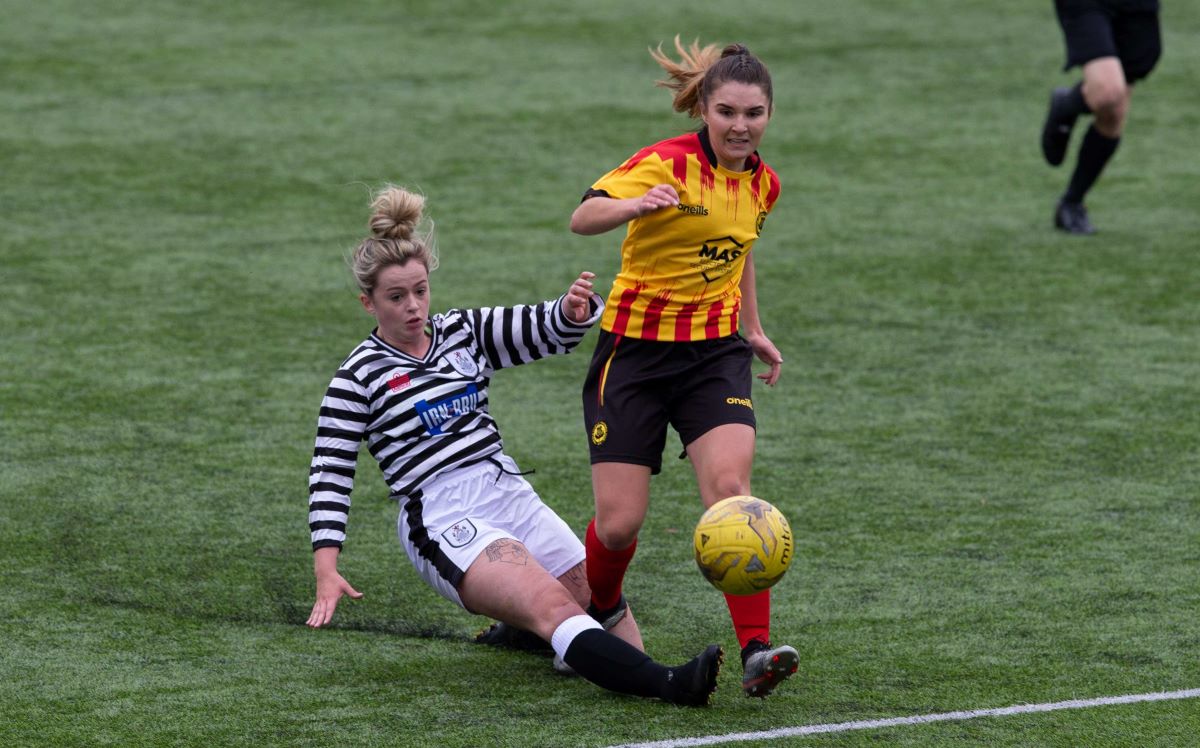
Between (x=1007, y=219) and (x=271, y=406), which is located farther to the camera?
(x=1007, y=219)

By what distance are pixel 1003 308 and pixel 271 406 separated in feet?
12.7

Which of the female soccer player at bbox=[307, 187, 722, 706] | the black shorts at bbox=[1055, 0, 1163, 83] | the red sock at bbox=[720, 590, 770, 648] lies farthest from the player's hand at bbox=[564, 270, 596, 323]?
the black shorts at bbox=[1055, 0, 1163, 83]

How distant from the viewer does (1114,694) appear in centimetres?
481

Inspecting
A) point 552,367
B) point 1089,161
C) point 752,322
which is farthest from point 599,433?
point 1089,161

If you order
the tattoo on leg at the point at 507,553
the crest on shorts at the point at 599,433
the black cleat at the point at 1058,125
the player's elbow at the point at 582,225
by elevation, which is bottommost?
the tattoo on leg at the point at 507,553

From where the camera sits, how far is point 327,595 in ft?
15.6

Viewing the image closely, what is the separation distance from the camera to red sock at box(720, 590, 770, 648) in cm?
488

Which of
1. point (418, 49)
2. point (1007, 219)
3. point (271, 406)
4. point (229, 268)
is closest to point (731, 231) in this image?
point (271, 406)

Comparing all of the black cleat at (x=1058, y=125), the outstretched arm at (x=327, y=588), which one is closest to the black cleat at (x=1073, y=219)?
the black cleat at (x=1058, y=125)

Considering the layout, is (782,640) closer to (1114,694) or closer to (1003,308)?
(1114,694)

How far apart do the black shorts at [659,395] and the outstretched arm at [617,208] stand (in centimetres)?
40

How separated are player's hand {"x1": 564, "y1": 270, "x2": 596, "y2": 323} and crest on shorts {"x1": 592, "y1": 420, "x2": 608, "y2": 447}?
319 mm

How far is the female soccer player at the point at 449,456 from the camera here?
4.86m

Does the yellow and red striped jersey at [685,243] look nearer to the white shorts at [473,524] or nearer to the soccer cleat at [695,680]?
the white shorts at [473,524]
